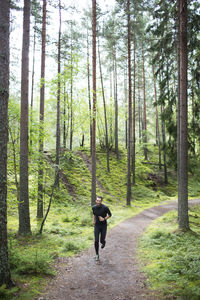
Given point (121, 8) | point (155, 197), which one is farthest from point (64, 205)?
point (121, 8)

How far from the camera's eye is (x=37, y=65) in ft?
75.8

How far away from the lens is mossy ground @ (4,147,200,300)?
5.27 m

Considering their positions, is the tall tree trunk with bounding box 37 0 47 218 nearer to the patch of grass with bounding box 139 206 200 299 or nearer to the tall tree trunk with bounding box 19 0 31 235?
the tall tree trunk with bounding box 19 0 31 235

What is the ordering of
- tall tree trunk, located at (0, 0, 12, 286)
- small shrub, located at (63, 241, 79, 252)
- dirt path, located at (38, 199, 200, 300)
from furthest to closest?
small shrub, located at (63, 241, 79, 252)
dirt path, located at (38, 199, 200, 300)
tall tree trunk, located at (0, 0, 12, 286)

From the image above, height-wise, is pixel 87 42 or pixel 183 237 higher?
pixel 87 42

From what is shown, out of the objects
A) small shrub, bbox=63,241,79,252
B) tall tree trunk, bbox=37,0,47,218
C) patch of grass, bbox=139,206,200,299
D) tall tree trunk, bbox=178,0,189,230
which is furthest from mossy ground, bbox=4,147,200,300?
tall tree trunk, bbox=178,0,189,230

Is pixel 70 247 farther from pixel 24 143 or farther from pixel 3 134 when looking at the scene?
pixel 3 134

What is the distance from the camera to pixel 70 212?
13352mm

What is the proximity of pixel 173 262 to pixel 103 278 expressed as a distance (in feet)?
6.71

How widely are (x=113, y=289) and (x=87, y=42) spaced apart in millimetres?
23916

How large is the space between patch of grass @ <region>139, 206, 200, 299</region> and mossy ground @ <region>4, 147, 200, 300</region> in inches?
93.7

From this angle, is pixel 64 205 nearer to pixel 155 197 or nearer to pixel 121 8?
pixel 155 197

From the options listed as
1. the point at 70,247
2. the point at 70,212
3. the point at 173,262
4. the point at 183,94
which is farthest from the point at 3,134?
the point at 70,212

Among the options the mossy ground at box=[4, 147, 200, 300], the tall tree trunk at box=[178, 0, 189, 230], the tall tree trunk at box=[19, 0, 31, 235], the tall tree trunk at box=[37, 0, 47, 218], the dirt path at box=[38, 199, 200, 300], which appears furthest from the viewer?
the tall tree trunk at box=[37, 0, 47, 218]
